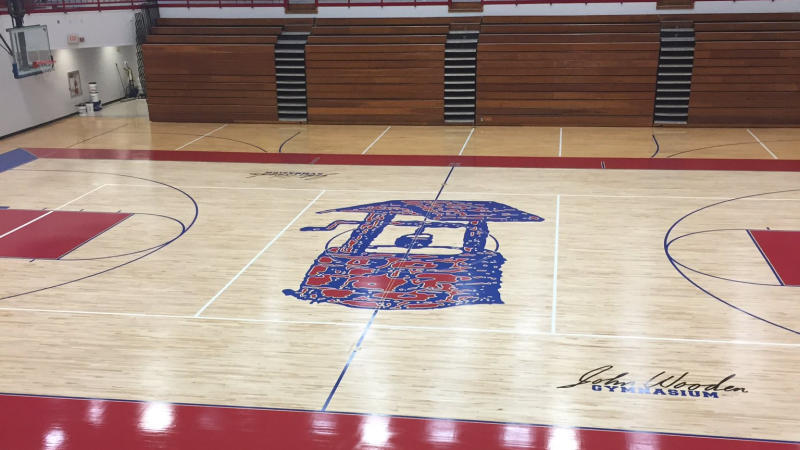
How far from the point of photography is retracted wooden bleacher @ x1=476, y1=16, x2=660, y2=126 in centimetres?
1617

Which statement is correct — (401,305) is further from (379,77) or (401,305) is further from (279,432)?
(379,77)

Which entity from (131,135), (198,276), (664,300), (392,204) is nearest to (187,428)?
(198,276)

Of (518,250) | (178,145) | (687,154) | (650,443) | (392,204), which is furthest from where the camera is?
(178,145)

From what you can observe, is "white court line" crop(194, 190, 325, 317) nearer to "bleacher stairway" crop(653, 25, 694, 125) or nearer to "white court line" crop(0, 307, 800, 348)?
"white court line" crop(0, 307, 800, 348)

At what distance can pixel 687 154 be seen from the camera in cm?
1386

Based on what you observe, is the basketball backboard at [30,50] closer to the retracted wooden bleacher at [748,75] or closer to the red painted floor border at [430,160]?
the red painted floor border at [430,160]

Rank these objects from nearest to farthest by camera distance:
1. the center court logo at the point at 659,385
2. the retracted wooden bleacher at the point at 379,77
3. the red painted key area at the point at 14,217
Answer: the center court logo at the point at 659,385, the red painted key area at the point at 14,217, the retracted wooden bleacher at the point at 379,77

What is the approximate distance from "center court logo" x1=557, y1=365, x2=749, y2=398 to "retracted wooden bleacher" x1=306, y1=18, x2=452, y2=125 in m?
11.4

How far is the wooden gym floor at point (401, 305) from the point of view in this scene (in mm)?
5719

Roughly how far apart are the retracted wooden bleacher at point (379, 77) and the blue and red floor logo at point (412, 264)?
6.38 m

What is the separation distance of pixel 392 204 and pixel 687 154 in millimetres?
5925

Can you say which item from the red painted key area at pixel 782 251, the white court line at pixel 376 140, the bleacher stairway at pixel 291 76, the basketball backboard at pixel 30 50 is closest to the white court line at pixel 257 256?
the white court line at pixel 376 140

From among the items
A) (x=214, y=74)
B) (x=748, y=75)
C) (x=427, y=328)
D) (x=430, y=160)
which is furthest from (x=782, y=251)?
(x=214, y=74)

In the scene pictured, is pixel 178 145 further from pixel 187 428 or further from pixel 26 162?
pixel 187 428
